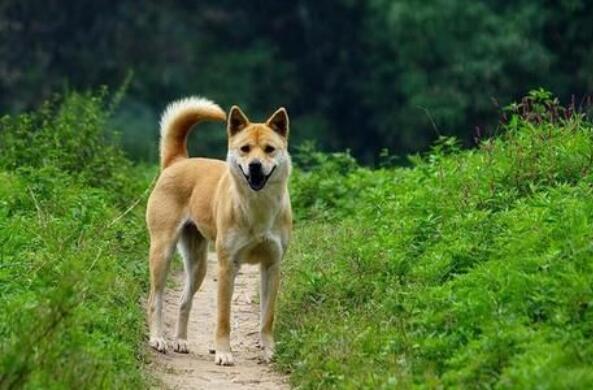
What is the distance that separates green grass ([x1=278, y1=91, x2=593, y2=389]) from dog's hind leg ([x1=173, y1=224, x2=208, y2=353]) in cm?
64

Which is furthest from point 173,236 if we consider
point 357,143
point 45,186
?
point 357,143

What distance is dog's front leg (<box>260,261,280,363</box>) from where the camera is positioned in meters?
9.98

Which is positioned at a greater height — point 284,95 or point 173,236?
point 284,95

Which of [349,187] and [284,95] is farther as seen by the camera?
[284,95]

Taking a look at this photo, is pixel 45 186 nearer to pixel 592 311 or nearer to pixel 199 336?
pixel 199 336

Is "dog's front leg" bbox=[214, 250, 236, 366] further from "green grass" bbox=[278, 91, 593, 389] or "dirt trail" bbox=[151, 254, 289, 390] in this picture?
"green grass" bbox=[278, 91, 593, 389]

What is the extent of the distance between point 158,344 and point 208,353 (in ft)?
1.18

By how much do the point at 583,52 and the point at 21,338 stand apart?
2122 centimetres

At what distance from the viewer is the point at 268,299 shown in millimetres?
10000

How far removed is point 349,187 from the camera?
15023 millimetres

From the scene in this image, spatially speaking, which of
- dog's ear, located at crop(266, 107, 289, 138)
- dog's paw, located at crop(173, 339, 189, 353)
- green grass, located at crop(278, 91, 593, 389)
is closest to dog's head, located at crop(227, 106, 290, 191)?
dog's ear, located at crop(266, 107, 289, 138)

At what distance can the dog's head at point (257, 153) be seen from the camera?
32.5ft

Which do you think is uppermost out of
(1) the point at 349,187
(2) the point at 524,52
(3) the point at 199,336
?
(2) the point at 524,52

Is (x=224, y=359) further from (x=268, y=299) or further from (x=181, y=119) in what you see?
(x=181, y=119)
